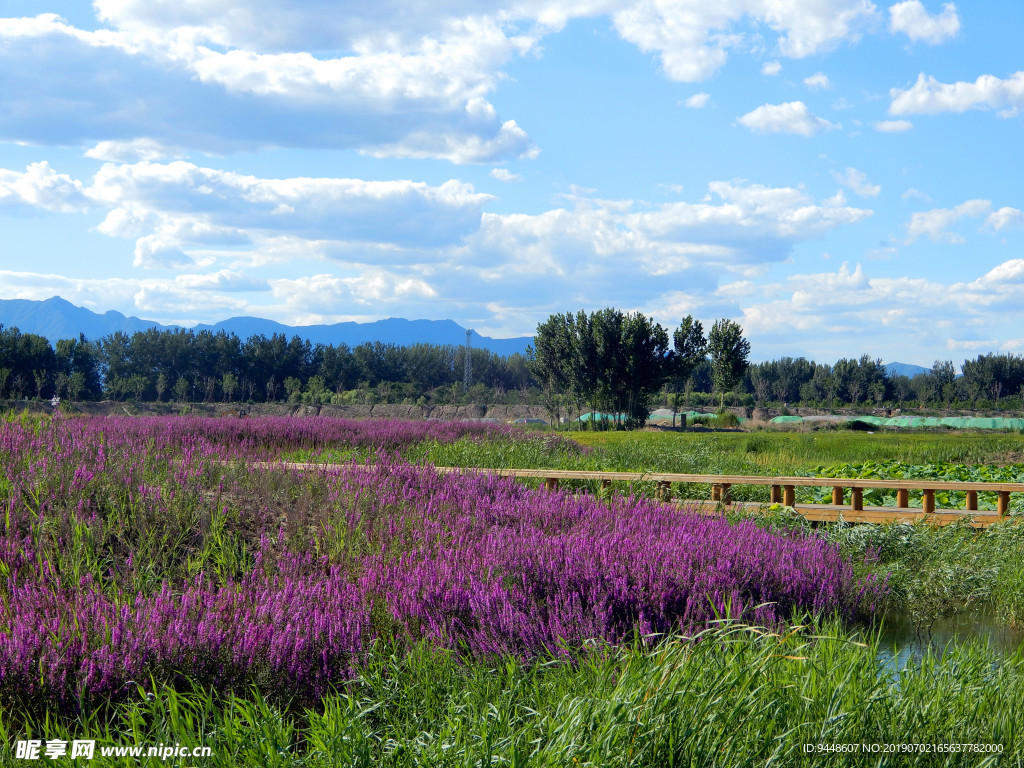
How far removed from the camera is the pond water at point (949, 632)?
16.6 feet

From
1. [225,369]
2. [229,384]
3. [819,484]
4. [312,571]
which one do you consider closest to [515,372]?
[225,369]

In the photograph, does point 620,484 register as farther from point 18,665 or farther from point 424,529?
point 18,665

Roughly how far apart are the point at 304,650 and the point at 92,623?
3.00 ft

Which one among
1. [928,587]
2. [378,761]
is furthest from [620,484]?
[378,761]

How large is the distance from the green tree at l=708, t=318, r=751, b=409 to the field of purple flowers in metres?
42.0

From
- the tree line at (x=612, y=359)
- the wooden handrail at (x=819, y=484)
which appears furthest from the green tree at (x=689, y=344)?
the wooden handrail at (x=819, y=484)

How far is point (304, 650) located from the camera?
125 inches

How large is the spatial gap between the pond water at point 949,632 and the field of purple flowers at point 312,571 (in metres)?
0.31

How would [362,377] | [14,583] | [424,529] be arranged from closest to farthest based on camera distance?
1. [14,583]
2. [424,529]
3. [362,377]

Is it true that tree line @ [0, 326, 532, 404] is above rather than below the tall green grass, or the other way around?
above

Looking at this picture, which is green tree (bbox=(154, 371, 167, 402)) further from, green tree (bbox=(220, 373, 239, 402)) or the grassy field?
the grassy field

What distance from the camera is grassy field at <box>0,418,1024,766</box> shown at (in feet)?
8.09

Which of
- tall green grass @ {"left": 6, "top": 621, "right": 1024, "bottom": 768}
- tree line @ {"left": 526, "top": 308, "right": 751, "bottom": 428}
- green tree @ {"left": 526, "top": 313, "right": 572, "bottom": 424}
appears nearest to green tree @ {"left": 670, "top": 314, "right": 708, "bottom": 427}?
tree line @ {"left": 526, "top": 308, "right": 751, "bottom": 428}

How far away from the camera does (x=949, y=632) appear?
218 inches
